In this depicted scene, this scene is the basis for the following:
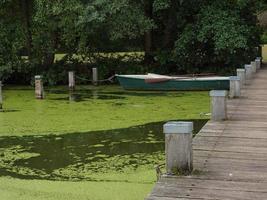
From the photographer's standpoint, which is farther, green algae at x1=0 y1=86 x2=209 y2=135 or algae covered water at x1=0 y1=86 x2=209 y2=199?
green algae at x1=0 y1=86 x2=209 y2=135

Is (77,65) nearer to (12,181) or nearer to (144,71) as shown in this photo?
(144,71)

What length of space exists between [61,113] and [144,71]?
6.88 meters

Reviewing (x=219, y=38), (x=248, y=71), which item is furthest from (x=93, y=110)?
(x=219, y=38)

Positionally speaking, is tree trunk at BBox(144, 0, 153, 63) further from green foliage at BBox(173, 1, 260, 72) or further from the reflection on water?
the reflection on water

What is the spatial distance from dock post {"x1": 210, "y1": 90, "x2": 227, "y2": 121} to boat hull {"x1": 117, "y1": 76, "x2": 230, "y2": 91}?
766 cm

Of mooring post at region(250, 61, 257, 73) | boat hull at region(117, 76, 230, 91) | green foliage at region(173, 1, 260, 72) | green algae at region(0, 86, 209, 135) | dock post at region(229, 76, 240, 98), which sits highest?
green foliage at region(173, 1, 260, 72)

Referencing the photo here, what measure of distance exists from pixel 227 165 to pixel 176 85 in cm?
1039

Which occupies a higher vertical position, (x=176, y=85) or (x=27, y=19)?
(x=27, y=19)

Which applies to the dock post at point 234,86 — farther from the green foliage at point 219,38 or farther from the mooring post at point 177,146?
the green foliage at point 219,38

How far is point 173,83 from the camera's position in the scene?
50.6 ft

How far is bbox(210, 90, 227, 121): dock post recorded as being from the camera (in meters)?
7.36

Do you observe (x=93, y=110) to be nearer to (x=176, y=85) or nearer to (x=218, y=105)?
(x=176, y=85)

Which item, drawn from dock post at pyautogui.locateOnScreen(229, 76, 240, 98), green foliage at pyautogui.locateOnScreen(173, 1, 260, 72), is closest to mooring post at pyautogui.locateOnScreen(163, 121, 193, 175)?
dock post at pyautogui.locateOnScreen(229, 76, 240, 98)

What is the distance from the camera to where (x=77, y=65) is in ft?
62.1
